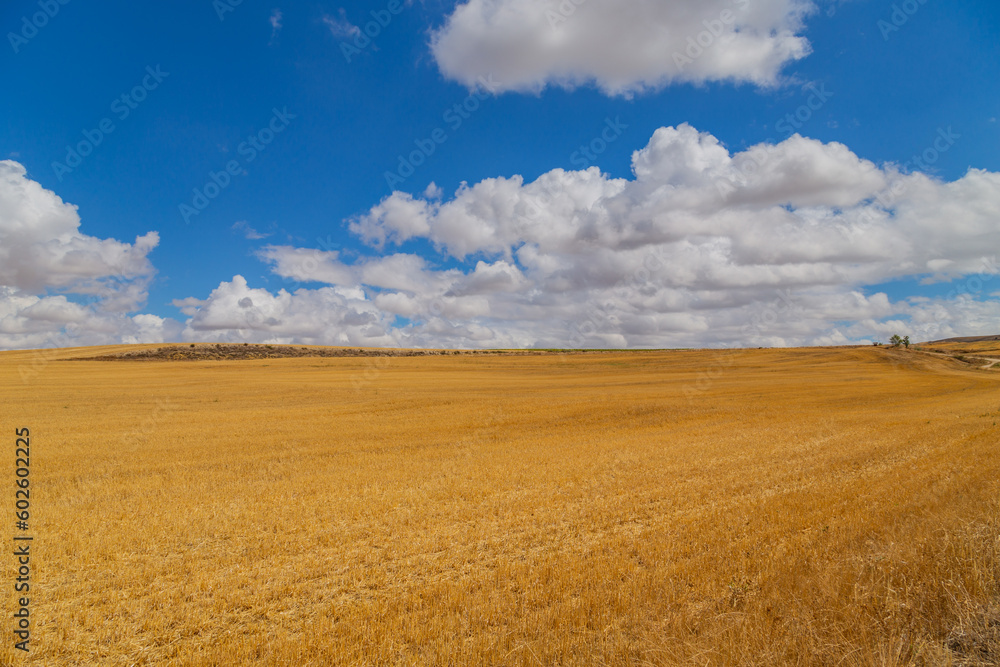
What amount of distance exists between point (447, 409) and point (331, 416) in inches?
314

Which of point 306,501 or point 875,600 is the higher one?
point 875,600

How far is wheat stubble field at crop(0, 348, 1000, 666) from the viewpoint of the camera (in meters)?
6.04

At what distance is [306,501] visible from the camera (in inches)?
523

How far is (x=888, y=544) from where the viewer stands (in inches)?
321

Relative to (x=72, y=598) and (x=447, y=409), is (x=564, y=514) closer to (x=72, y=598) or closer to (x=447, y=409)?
(x=72, y=598)

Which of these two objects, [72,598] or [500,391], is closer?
[72,598]

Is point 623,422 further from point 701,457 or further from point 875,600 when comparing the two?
point 875,600

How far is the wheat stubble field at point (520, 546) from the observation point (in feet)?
19.8

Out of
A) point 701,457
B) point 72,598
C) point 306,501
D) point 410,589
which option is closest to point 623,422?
point 701,457

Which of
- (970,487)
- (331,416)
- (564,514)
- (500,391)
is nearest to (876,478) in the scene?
(970,487)

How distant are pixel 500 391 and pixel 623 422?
2293 centimetres

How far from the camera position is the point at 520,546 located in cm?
991

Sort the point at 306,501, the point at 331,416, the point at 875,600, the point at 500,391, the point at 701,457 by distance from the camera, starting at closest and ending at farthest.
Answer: the point at 875,600 → the point at 306,501 → the point at 701,457 → the point at 331,416 → the point at 500,391

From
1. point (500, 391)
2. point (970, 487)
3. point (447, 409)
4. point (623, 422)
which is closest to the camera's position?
point (970, 487)
